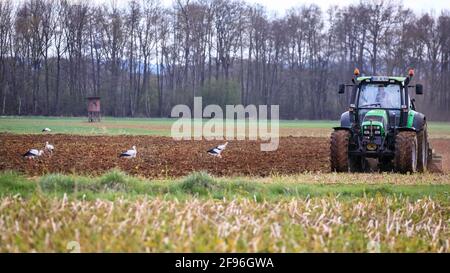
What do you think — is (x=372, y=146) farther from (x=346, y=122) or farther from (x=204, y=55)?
(x=204, y=55)

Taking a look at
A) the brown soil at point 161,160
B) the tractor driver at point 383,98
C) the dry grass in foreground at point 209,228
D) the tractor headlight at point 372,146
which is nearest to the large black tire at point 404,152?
the tractor headlight at point 372,146

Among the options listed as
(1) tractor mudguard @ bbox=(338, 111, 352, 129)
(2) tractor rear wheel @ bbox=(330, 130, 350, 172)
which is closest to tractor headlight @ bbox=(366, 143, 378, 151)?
(2) tractor rear wheel @ bbox=(330, 130, 350, 172)

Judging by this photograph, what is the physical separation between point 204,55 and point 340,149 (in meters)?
60.9

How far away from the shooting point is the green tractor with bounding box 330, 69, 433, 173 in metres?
14.6

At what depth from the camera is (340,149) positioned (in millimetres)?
14656

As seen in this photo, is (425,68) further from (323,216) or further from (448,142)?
(323,216)

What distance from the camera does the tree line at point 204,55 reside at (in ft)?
210

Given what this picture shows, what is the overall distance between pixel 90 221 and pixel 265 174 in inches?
359

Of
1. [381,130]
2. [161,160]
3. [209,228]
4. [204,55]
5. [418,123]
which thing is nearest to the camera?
[209,228]

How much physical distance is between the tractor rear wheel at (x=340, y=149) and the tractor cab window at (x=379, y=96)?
56.9 inches

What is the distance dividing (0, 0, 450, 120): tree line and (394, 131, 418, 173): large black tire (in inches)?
2005

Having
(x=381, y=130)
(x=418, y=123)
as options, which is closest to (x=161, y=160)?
(x=381, y=130)

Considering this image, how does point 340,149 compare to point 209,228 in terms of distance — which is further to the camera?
point 340,149

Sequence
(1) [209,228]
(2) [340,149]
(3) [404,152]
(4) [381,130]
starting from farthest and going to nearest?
(4) [381,130], (2) [340,149], (3) [404,152], (1) [209,228]
